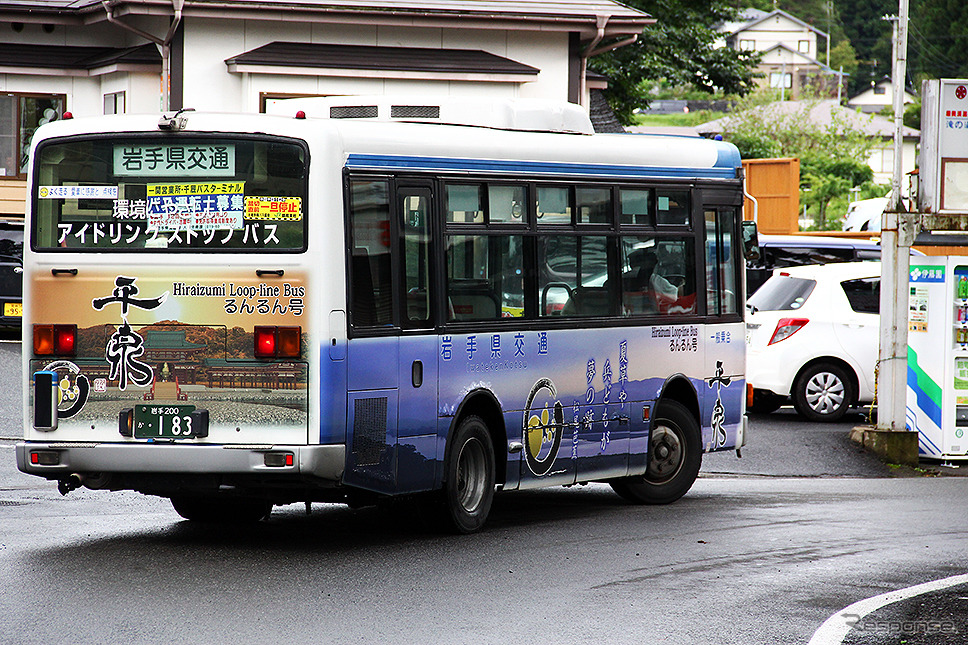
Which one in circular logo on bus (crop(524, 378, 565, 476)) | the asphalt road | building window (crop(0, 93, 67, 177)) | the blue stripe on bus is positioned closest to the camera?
the asphalt road

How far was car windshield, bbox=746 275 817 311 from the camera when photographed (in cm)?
A: 1908

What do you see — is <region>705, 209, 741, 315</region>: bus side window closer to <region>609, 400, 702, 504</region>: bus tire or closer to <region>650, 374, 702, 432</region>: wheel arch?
<region>650, 374, 702, 432</region>: wheel arch

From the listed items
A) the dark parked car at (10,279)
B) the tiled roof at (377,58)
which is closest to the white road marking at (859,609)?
the tiled roof at (377,58)

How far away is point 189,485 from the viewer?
356 inches

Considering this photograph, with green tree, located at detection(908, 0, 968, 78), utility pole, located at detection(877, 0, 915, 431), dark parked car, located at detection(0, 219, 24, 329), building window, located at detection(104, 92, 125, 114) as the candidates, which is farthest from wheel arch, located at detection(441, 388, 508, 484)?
green tree, located at detection(908, 0, 968, 78)

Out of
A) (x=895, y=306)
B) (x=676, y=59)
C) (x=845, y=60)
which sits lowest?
(x=895, y=306)

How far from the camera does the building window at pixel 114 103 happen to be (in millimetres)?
25031

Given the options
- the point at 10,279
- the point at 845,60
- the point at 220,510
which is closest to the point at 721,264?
the point at 220,510

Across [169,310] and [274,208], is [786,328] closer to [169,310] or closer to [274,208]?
[274,208]

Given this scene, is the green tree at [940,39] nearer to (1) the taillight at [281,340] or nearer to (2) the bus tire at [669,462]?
(2) the bus tire at [669,462]

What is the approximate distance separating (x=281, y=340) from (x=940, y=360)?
933 cm

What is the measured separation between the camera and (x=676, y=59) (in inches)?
1483

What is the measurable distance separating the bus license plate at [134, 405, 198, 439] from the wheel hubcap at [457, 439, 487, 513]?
2.00 meters

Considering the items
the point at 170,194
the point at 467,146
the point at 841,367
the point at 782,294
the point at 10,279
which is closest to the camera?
the point at 170,194
